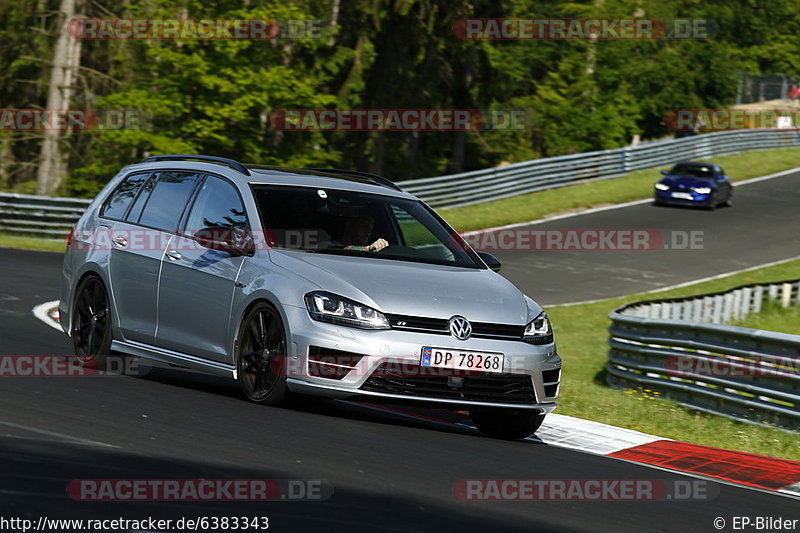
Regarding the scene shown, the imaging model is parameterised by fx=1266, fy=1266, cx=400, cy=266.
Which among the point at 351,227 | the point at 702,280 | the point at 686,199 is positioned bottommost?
the point at 702,280

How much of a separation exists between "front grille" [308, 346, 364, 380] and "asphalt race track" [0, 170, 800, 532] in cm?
35

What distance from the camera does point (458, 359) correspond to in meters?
8.14

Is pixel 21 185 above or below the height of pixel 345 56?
below

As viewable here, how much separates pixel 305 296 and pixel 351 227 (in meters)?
1.16

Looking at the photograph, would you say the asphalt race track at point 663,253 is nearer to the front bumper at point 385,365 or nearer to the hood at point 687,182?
the hood at point 687,182

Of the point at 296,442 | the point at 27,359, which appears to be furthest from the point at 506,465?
the point at 27,359

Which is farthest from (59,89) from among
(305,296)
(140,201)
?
(305,296)

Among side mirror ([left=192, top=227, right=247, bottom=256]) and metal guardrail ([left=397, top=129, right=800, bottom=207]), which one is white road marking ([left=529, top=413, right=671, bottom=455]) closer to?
side mirror ([left=192, top=227, right=247, bottom=256])

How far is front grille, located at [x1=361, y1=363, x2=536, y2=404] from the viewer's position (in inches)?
319

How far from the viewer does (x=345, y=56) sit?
45031 millimetres

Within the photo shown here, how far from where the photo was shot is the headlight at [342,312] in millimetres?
8062

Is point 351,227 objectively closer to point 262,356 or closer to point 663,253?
point 262,356

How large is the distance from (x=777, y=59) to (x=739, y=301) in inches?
2515

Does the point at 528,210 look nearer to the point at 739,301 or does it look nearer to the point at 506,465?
the point at 739,301
